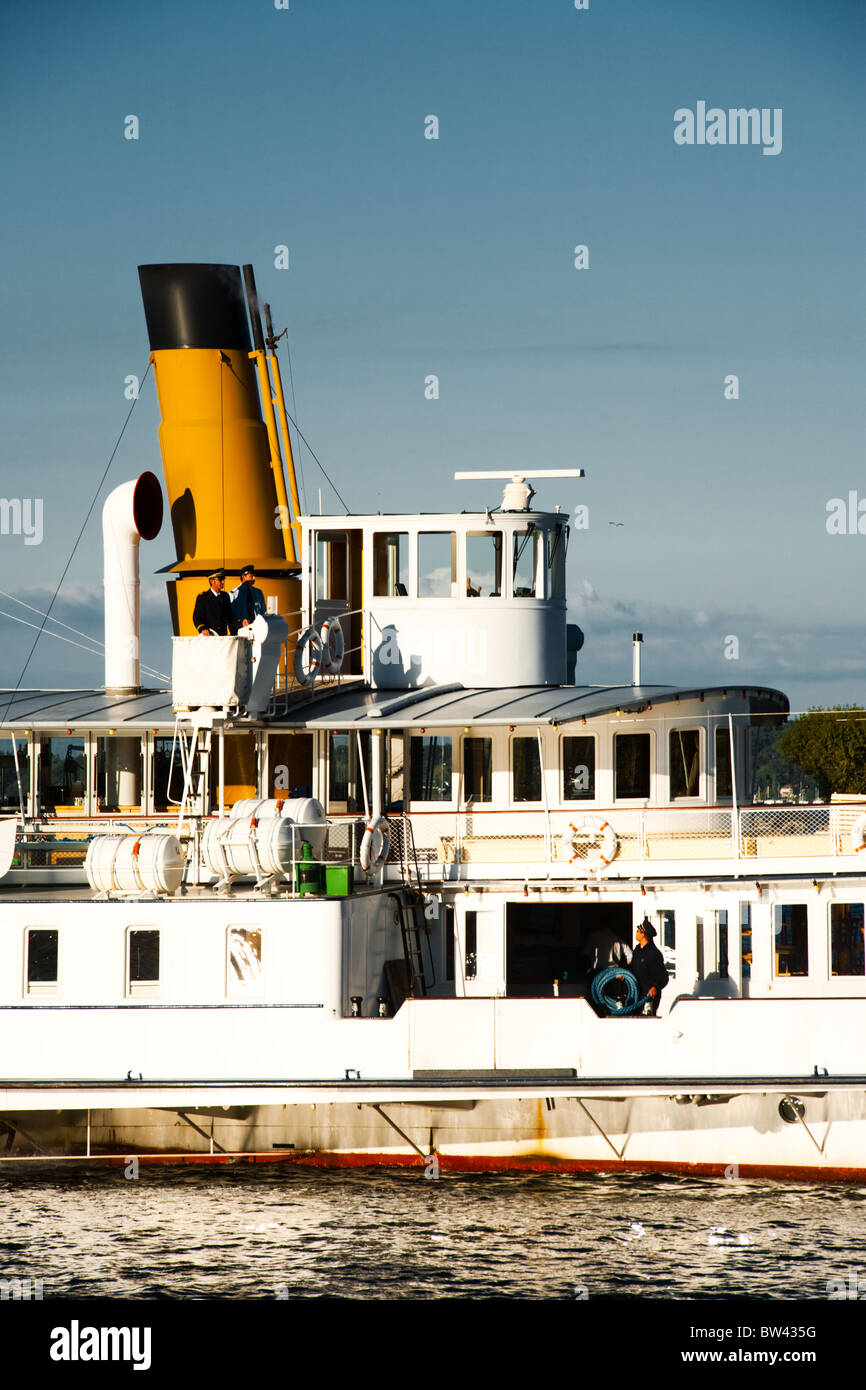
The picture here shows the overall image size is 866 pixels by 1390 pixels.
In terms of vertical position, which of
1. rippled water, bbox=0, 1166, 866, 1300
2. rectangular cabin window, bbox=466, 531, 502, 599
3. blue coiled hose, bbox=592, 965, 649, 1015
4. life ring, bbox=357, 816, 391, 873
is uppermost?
rectangular cabin window, bbox=466, 531, 502, 599

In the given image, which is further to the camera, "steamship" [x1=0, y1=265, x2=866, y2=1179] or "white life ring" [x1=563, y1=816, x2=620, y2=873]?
"white life ring" [x1=563, y1=816, x2=620, y2=873]

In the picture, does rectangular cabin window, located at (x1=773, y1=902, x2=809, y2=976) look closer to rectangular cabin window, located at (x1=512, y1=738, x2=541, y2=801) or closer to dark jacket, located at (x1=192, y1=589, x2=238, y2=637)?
rectangular cabin window, located at (x1=512, y1=738, x2=541, y2=801)

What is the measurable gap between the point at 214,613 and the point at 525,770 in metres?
5.01

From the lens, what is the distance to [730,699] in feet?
78.0

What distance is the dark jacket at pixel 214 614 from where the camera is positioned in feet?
74.0

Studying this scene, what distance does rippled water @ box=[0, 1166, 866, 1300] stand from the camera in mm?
16578

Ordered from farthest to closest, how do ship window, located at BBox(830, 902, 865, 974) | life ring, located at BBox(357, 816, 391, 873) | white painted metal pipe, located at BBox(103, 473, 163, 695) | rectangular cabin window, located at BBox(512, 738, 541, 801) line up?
1. white painted metal pipe, located at BBox(103, 473, 163, 695)
2. rectangular cabin window, located at BBox(512, 738, 541, 801)
3. ship window, located at BBox(830, 902, 865, 974)
4. life ring, located at BBox(357, 816, 391, 873)

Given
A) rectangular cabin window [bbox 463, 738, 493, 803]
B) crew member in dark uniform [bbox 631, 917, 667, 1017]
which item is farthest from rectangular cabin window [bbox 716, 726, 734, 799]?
crew member in dark uniform [bbox 631, 917, 667, 1017]

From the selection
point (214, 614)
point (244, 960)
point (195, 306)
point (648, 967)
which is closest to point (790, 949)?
point (648, 967)

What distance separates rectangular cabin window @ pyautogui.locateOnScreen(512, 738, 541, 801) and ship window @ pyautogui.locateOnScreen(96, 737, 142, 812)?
237 inches
